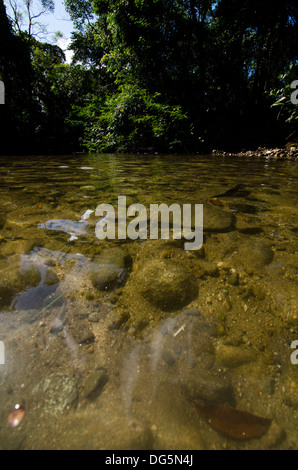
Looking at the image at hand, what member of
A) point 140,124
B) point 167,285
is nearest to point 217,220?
point 167,285

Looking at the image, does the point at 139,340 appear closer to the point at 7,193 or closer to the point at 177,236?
the point at 177,236

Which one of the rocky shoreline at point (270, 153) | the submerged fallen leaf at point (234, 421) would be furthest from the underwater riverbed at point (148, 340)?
the rocky shoreline at point (270, 153)

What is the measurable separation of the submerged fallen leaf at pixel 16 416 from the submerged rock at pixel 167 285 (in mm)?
559

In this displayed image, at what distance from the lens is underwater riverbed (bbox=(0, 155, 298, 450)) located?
0.59 m

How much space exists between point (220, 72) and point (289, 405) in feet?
42.0

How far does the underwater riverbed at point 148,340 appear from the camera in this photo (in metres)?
0.59

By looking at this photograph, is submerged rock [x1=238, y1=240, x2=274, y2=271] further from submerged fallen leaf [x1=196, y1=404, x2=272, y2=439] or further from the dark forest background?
the dark forest background

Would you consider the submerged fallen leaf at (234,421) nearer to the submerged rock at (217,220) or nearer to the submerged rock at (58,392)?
the submerged rock at (58,392)

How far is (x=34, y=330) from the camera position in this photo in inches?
33.2

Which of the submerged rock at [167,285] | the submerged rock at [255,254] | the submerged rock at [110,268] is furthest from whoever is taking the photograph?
the submerged rock at [255,254]

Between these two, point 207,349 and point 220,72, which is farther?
point 220,72
